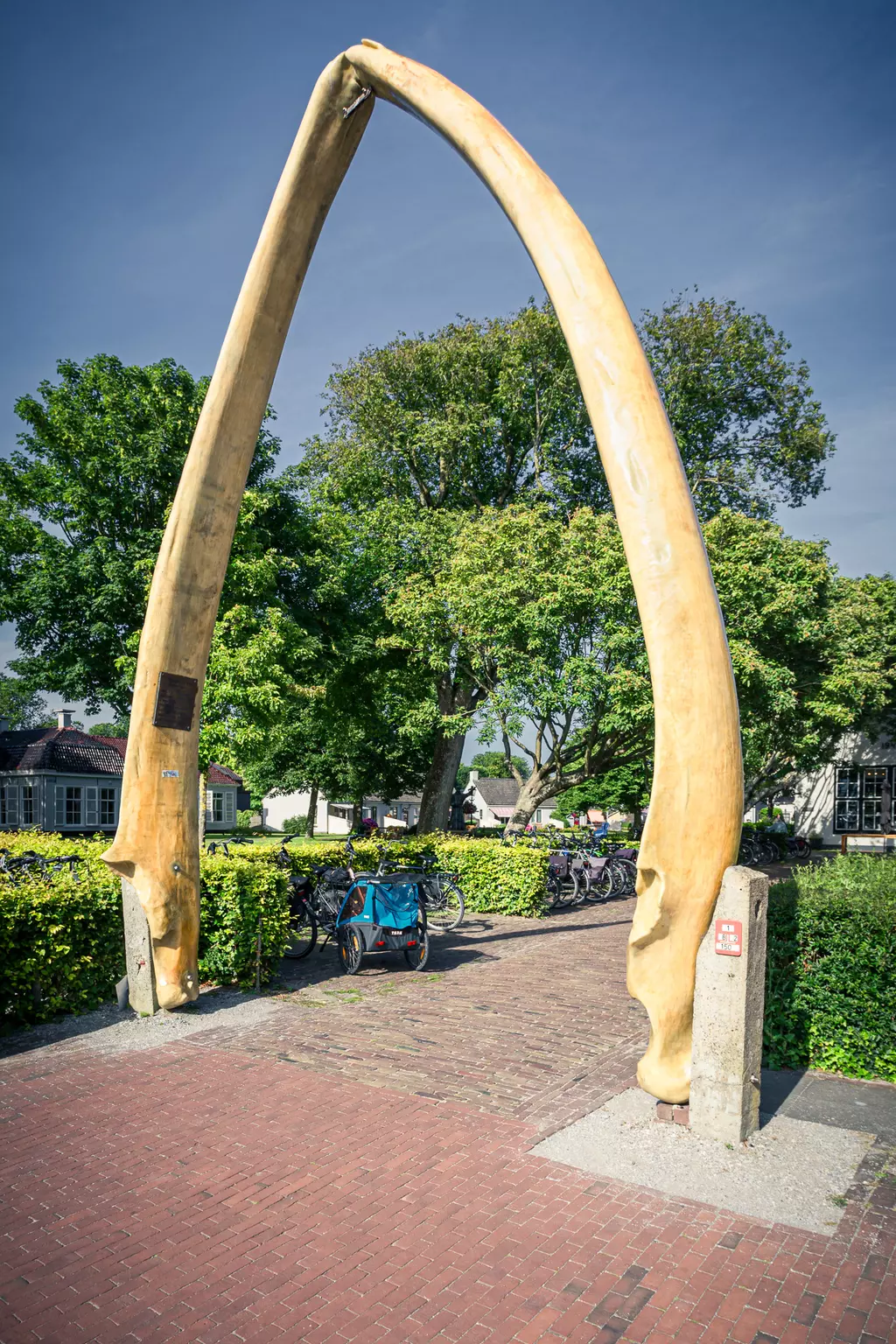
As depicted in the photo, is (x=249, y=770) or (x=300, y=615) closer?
(x=300, y=615)

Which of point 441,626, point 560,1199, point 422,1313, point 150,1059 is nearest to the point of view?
point 422,1313

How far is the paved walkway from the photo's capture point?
362cm

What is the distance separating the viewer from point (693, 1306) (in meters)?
3.67

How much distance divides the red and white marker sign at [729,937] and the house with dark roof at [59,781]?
32.5 metres

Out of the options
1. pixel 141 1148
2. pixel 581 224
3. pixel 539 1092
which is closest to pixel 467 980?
pixel 539 1092

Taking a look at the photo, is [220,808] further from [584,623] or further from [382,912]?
[382,912]

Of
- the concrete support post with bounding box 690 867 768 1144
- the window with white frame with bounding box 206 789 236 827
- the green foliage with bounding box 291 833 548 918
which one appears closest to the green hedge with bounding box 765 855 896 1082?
the concrete support post with bounding box 690 867 768 1144

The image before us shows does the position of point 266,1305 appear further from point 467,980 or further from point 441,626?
point 441,626

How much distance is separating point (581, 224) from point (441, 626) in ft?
49.0

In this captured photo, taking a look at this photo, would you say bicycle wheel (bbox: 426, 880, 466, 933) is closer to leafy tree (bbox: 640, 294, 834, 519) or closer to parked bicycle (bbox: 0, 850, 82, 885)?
parked bicycle (bbox: 0, 850, 82, 885)

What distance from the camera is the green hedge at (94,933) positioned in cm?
780

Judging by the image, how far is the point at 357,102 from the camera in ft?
26.6

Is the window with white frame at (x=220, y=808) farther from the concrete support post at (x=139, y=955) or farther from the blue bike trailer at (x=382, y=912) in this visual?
the concrete support post at (x=139, y=955)

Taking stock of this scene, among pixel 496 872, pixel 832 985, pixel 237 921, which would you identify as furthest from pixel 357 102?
pixel 496 872
